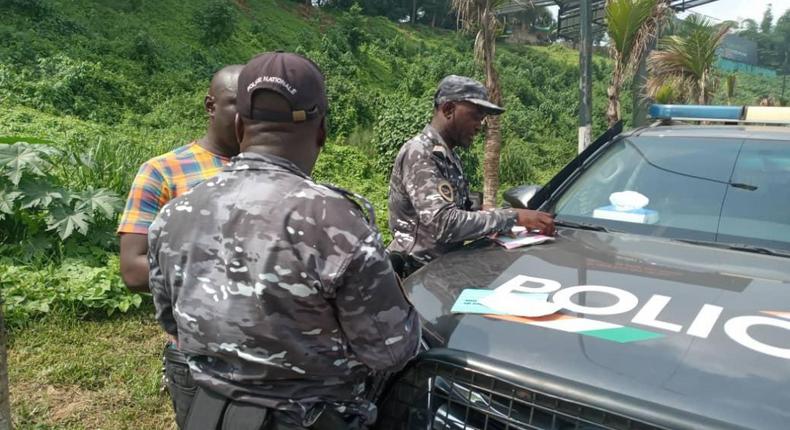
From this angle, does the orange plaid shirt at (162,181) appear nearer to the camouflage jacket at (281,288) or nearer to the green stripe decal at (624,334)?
the camouflage jacket at (281,288)

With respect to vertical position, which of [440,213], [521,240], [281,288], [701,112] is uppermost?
[701,112]

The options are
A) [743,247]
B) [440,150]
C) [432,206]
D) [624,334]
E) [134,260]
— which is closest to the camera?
[624,334]

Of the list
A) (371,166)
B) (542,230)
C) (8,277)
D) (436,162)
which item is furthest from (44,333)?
(371,166)

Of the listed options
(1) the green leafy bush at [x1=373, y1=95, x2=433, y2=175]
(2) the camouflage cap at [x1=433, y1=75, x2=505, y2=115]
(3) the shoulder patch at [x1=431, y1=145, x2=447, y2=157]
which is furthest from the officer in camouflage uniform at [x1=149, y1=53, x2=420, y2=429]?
(1) the green leafy bush at [x1=373, y1=95, x2=433, y2=175]

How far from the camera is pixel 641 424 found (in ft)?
4.39

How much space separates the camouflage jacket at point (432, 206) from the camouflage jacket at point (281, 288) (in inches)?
43.4

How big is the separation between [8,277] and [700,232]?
4034mm

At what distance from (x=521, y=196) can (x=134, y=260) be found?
1.67 m

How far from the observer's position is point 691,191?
256 cm

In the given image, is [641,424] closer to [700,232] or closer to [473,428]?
[473,428]

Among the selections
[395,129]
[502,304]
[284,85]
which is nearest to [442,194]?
[502,304]

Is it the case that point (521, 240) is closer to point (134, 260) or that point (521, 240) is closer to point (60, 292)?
point (134, 260)

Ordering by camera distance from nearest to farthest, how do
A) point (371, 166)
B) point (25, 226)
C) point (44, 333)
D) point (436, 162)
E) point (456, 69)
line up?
point (436, 162), point (44, 333), point (25, 226), point (371, 166), point (456, 69)

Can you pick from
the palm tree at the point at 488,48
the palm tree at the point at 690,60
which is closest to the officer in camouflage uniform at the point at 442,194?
the palm tree at the point at 488,48
